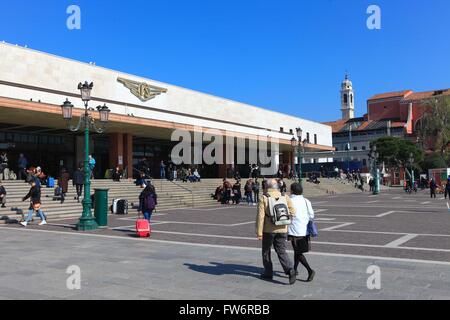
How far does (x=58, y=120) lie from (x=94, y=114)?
2.40 metres

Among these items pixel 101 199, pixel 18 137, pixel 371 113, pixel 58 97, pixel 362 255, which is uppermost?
pixel 371 113

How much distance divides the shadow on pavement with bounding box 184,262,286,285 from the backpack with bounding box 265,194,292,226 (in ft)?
3.77

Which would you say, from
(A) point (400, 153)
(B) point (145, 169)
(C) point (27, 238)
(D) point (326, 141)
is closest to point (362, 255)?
(C) point (27, 238)

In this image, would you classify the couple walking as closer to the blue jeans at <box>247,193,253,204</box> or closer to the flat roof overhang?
the blue jeans at <box>247,193,253,204</box>

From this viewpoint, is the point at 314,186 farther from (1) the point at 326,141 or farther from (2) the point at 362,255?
(2) the point at 362,255

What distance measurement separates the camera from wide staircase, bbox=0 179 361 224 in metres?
18.2

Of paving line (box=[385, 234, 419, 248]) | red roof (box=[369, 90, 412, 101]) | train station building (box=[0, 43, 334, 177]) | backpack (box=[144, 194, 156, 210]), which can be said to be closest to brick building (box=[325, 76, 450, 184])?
red roof (box=[369, 90, 412, 101])

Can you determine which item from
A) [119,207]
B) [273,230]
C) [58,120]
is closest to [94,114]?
[58,120]

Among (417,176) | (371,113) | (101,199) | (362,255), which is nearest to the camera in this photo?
(362,255)

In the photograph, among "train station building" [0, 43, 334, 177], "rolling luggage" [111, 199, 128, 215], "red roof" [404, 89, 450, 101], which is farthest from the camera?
"red roof" [404, 89, 450, 101]

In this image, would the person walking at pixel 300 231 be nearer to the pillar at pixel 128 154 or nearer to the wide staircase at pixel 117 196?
the wide staircase at pixel 117 196

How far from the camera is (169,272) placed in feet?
24.7
